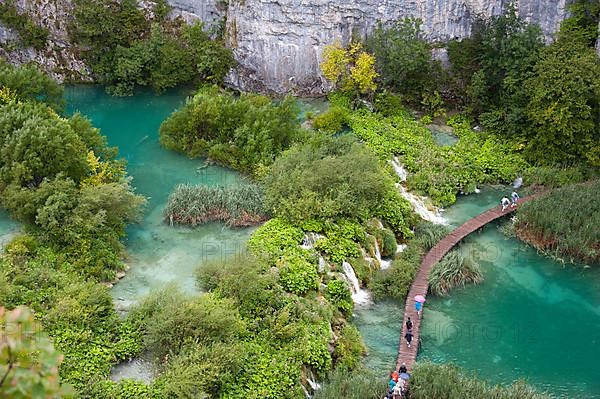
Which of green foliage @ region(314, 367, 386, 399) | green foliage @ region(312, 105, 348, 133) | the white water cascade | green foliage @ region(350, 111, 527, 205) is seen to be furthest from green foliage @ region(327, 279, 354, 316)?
green foliage @ region(312, 105, 348, 133)

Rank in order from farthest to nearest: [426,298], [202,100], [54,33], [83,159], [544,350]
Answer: [54,33], [202,100], [83,159], [426,298], [544,350]

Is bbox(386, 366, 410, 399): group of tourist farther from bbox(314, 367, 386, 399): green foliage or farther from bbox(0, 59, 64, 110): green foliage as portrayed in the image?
bbox(0, 59, 64, 110): green foliage

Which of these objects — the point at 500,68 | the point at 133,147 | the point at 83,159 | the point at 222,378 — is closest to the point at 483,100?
the point at 500,68

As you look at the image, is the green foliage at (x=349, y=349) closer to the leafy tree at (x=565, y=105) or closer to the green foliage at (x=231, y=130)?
the green foliage at (x=231, y=130)

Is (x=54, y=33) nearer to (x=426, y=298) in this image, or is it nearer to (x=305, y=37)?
(x=305, y=37)

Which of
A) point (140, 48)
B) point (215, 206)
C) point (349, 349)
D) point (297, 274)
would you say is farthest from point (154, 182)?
point (349, 349)

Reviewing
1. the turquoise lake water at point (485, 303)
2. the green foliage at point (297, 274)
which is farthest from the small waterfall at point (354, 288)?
the green foliage at point (297, 274)
